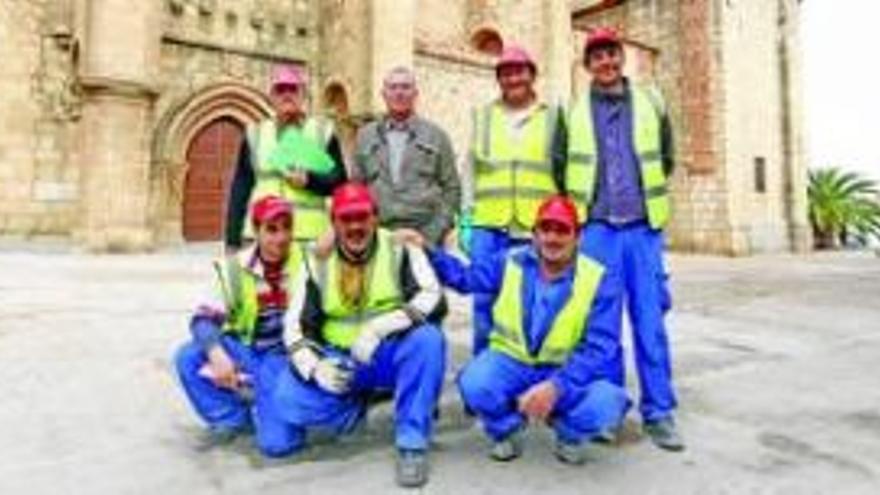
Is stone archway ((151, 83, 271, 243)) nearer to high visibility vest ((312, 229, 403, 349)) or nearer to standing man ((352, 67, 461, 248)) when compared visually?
standing man ((352, 67, 461, 248))

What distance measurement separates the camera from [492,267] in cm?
377

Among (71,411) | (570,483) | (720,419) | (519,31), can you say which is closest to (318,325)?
(570,483)

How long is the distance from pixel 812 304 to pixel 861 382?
13.8ft

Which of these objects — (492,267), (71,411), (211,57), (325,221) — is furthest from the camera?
(211,57)

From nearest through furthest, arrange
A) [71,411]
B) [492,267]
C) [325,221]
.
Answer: [492,267] < [71,411] < [325,221]

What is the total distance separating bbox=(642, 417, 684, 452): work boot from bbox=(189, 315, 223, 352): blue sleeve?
1.86m

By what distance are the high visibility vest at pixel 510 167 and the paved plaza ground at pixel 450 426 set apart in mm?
1008

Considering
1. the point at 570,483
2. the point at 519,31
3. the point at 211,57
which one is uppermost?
the point at 519,31

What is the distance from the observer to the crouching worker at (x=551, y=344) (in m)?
3.27

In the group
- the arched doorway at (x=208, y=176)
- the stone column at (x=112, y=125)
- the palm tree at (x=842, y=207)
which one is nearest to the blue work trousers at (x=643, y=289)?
the stone column at (x=112, y=125)

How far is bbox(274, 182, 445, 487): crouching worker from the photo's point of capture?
324 centimetres

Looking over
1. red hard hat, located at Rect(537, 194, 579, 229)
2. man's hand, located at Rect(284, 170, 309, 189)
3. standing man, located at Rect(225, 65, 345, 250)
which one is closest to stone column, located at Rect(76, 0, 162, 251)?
standing man, located at Rect(225, 65, 345, 250)

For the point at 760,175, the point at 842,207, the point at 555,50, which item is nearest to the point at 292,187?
the point at 555,50

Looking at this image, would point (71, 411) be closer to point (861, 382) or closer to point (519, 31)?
point (861, 382)
